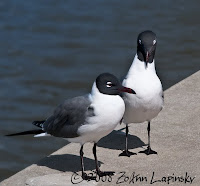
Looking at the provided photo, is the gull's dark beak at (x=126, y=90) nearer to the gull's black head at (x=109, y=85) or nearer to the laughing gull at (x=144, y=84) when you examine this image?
the gull's black head at (x=109, y=85)

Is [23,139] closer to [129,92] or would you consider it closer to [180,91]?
[180,91]

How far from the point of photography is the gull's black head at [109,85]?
659 cm

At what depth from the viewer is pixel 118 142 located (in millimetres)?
7832

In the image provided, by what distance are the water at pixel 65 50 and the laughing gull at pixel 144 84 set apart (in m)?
2.69

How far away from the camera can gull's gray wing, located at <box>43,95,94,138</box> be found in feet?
21.7

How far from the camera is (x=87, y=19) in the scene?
1390 centimetres

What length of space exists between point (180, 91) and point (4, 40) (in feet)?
16.0

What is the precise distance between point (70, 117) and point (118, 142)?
1223 mm

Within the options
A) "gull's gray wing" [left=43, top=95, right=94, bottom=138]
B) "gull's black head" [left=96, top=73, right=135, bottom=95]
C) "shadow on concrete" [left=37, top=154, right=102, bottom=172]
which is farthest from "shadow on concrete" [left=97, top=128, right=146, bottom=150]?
"gull's black head" [left=96, top=73, right=135, bottom=95]

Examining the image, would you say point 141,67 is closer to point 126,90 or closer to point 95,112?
point 126,90

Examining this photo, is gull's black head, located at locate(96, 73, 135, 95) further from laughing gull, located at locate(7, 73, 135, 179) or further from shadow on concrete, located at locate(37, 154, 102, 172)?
shadow on concrete, located at locate(37, 154, 102, 172)

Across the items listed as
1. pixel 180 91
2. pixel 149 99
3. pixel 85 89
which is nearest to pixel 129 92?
pixel 149 99

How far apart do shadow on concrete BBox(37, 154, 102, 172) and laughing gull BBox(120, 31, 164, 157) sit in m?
0.64

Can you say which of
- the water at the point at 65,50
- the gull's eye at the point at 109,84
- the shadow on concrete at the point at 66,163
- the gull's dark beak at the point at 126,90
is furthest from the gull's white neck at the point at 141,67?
the water at the point at 65,50
